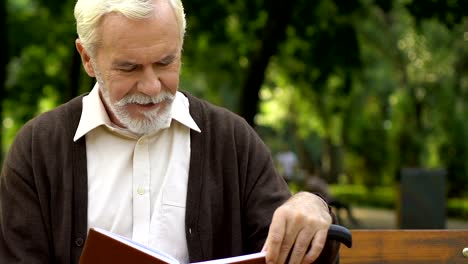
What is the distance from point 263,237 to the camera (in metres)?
2.84

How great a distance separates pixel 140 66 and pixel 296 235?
0.70m

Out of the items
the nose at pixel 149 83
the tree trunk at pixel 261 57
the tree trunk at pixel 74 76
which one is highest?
the nose at pixel 149 83

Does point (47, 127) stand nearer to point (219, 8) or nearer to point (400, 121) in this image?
point (219, 8)

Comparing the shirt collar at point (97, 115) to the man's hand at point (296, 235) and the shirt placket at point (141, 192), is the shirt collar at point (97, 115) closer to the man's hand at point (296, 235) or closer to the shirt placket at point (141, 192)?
the shirt placket at point (141, 192)

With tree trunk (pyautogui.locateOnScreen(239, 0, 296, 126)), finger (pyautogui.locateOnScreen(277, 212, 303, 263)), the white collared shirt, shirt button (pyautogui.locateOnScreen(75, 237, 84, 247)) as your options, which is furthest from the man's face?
tree trunk (pyautogui.locateOnScreen(239, 0, 296, 126))

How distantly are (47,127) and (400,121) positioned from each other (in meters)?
23.0

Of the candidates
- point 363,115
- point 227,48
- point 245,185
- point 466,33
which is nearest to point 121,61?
point 245,185

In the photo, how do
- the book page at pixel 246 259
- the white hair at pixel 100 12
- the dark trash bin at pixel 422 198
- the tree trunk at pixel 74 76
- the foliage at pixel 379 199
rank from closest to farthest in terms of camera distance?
the book page at pixel 246 259 < the white hair at pixel 100 12 < the dark trash bin at pixel 422 198 < the tree trunk at pixel 74 76 < the foliage at pixel 379 199

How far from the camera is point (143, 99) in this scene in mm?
2727

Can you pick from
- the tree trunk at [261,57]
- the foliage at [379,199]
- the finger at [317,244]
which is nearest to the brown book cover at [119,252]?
the finger at [317,244]

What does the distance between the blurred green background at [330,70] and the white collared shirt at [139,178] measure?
26.1 feet

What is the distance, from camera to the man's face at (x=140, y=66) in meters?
2.65

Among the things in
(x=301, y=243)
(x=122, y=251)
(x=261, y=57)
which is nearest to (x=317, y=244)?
(x=301, y=243)

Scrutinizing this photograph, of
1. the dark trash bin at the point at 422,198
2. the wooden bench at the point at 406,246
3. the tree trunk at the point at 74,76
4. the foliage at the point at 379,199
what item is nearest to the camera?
the wooden bench at the point at 406,246
